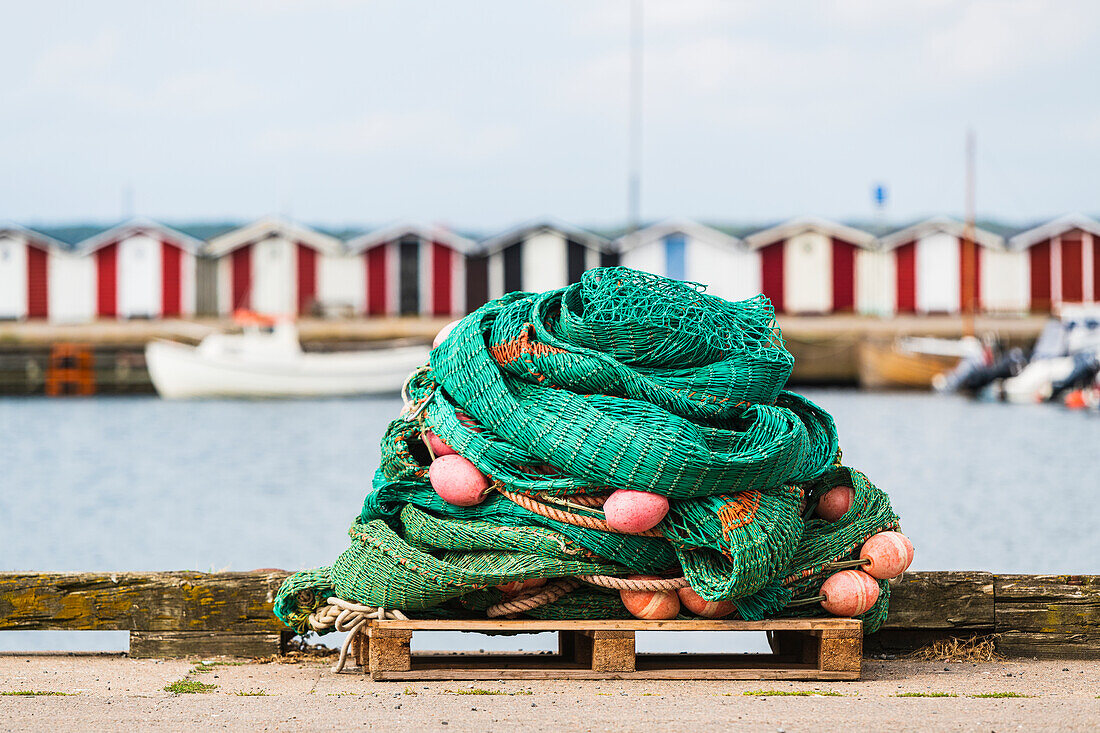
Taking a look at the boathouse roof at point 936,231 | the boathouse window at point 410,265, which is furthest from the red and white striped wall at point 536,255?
the boathouse roof at point 936,231

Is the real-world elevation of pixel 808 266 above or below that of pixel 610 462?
above

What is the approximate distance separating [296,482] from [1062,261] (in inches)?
1551

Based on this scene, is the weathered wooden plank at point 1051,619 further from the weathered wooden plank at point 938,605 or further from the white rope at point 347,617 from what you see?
the white rope at point 347,617

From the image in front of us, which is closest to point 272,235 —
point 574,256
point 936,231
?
point 574,256

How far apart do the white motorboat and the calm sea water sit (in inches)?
66.5

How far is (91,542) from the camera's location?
19.2 m

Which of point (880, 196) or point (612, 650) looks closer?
point (612, 650)

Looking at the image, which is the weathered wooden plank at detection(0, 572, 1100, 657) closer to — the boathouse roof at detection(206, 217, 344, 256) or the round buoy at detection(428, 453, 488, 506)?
the round buoy at detection(428, 453, 488, 506)

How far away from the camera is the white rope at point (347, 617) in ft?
17.2

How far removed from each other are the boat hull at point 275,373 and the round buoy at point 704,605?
44.0m

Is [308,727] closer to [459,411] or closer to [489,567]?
[489,567]

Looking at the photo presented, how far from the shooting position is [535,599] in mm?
5172

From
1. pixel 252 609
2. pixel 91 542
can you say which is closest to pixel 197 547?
pixel 91 542

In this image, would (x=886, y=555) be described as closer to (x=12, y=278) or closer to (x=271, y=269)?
(x=271, y=269)
